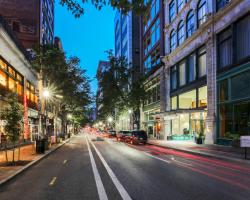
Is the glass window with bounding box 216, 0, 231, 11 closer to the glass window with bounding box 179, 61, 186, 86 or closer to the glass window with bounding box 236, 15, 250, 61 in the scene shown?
the glass window with bounding box 236, 15, 250, 61

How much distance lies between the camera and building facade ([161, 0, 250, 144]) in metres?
29.0

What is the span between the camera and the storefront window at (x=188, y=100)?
1604 inches

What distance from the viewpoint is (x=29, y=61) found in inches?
1633

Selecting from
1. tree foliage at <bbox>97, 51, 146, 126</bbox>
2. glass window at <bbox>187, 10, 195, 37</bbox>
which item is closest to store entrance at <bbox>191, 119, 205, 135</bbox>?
glass window at <bbox>187, 10, 195, 37</bbox>

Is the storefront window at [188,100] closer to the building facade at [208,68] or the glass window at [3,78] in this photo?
the building facade at [208,68]

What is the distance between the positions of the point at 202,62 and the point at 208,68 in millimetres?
3225

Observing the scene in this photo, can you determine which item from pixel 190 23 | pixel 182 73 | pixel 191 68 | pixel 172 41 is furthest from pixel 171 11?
A: pixel 191 68

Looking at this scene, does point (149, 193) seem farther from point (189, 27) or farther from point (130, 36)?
point (130, 36)

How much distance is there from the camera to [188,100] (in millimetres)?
42594

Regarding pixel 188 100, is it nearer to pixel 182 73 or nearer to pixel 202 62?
pixel 182 73

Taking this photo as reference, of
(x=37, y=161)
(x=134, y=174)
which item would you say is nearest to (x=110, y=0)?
(x=134, y=174)

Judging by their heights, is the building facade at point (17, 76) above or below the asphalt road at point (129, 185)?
above

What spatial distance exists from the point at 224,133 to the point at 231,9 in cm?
1192

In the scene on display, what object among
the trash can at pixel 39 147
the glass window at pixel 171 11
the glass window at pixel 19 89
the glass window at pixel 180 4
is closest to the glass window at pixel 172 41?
the glass window at pixel 171 11
